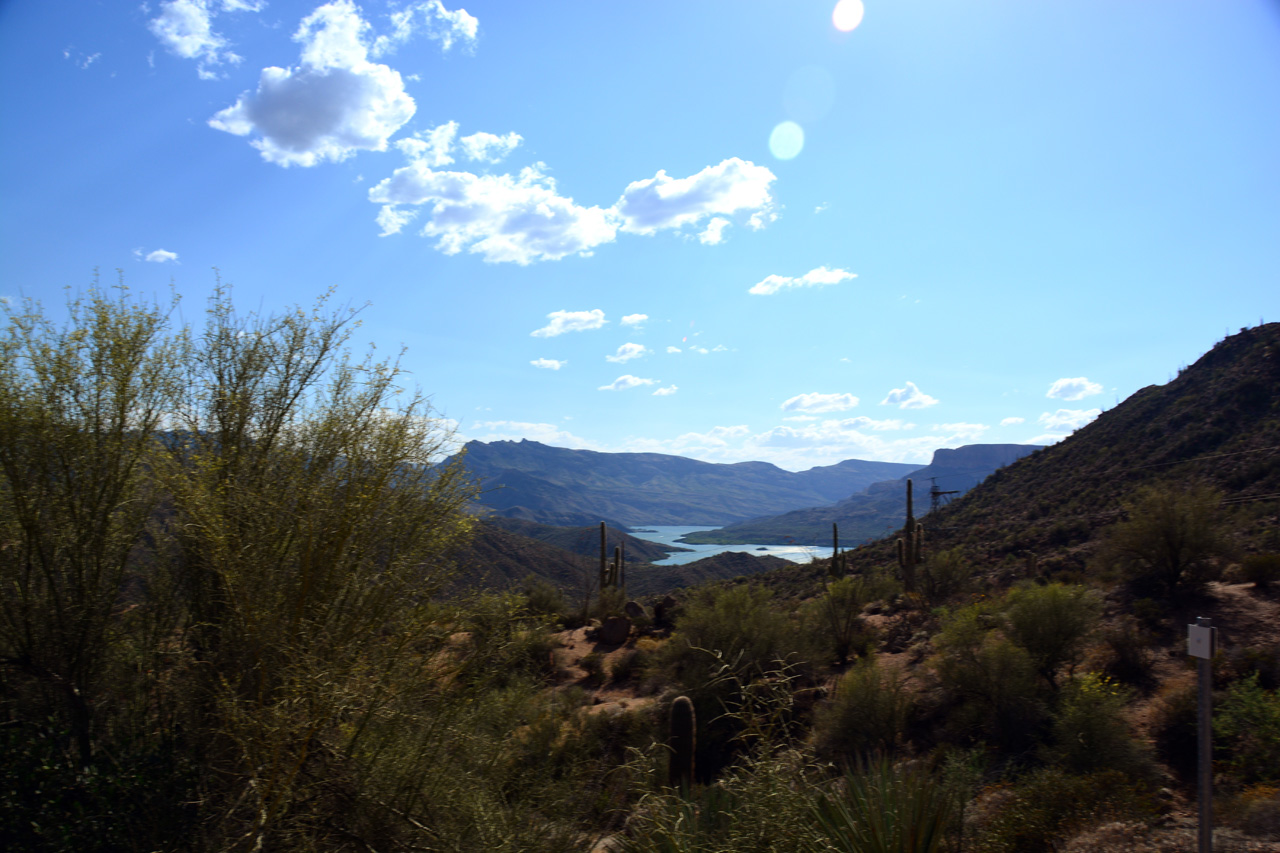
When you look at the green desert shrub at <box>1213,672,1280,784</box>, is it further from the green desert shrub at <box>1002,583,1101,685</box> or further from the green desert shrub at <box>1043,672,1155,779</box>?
the green desert shrub at <box>1002,583,1101,685</box>

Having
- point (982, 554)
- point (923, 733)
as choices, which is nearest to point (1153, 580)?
point (923, 733)

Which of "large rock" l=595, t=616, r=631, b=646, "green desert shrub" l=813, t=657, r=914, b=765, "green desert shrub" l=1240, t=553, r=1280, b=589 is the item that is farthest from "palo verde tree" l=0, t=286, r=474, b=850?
"green desert shrub" l=1240, t=553, r=1280, b=589

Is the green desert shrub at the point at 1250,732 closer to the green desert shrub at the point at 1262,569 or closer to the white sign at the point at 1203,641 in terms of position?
the white sign at the point at 1203,641

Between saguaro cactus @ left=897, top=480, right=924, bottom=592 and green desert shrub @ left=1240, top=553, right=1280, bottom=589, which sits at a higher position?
green desert shrub @ left=1240, top=553, right=1280, bottom=589

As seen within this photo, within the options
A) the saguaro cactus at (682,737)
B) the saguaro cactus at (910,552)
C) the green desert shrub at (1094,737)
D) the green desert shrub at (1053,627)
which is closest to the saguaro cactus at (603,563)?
the saguaro cactus at (910,552)

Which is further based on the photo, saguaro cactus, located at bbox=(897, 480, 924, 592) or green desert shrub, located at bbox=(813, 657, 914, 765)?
saguaro cactus, located at bbox=(897, 480, 924, 592)

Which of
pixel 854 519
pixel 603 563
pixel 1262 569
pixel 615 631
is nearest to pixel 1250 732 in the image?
pixel 1262 569

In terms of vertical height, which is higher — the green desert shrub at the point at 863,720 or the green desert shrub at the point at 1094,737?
the green desert shrub at the point at 1094,737

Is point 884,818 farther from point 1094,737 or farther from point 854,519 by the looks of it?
point 854,519

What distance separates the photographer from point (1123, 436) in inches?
1458

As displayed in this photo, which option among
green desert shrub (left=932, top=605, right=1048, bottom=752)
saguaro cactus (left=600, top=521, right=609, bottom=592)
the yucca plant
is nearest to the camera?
the yucca plant

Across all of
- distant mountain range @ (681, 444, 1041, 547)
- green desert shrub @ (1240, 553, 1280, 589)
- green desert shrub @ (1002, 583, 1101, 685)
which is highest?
green desert shrub @ (1240, 553, 1280, 589)

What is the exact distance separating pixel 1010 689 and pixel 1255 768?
117 inches

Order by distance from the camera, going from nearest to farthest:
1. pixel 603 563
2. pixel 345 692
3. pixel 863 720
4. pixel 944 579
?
pixel 345 692
pixel 863 720
pixel 944 579
pixel 603 563
